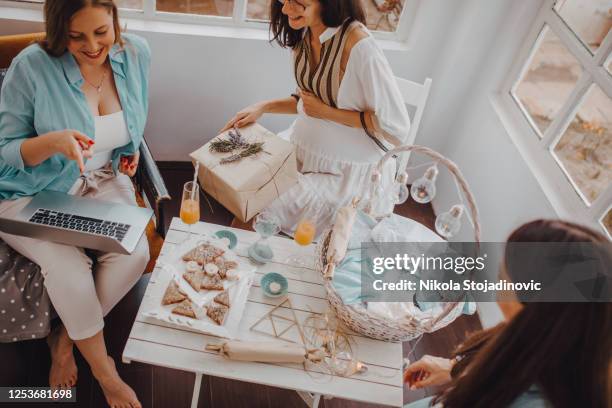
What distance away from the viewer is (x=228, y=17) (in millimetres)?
2668

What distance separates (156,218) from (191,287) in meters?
0.47

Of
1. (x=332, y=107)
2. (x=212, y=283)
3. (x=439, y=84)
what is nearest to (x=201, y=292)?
(x=212, y=283)

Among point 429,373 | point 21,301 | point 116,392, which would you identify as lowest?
point 116,392

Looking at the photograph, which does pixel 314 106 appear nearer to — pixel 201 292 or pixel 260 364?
pixel 201 292

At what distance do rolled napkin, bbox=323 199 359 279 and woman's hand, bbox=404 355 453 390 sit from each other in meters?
0.44

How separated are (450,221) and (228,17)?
5.36 ft

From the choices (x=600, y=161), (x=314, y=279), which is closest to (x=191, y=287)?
(x=314, y=279)

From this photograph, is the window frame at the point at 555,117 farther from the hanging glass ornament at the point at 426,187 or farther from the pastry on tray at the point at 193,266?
the pastry on tray at the point at 193,266

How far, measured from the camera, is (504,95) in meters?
2.70

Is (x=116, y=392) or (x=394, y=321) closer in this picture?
(x=394, y=321)

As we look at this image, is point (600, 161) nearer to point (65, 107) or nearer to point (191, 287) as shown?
point (191, 287)

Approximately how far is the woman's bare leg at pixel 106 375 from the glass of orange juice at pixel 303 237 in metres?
0.78

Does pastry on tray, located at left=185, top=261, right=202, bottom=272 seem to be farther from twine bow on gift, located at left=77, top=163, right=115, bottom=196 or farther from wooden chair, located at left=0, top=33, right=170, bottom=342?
twine bow on gift, located at left=77, top=163, right=115, bottom=196

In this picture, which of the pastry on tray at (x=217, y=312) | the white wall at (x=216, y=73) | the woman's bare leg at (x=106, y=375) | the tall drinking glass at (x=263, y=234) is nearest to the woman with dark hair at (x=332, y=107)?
the tall drinking glass at (x=263, y=234)
